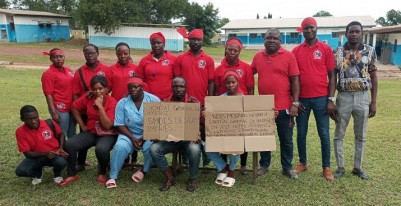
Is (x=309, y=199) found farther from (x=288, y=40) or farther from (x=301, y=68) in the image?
(x=288, y=40)

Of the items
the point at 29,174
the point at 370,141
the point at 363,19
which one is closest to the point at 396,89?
the point at 370,141

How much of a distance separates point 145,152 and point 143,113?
0.54 meters

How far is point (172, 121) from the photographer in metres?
4.49

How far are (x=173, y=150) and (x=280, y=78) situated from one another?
171 cm

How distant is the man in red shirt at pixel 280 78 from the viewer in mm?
4426

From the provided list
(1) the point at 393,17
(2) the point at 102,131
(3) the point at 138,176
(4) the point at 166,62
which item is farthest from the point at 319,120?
(1) the point at 393,17

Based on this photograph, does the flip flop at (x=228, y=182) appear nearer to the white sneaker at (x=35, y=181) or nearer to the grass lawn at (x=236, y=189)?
the grass lawn at (x=236, y=189)

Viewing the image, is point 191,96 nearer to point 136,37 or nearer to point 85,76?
point 85,76

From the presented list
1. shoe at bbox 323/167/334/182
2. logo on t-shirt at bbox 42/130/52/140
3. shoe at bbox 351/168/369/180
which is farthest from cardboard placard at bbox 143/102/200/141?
shoe at bbox 351/168/369/180

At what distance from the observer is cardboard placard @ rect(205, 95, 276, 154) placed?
447 centimetres

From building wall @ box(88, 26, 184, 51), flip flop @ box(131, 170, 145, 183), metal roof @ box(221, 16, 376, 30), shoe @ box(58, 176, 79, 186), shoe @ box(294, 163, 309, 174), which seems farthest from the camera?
metal roof @ box(221, 16, 376, 30)

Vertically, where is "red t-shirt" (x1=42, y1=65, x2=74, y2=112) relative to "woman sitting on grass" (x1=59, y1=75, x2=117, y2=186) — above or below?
above

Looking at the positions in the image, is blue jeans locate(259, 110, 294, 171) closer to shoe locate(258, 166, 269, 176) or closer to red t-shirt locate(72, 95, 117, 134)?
shoe locate(258, 166, 269, 176)

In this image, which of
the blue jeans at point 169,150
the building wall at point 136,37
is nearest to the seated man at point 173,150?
the blue jeans at point 169,150
